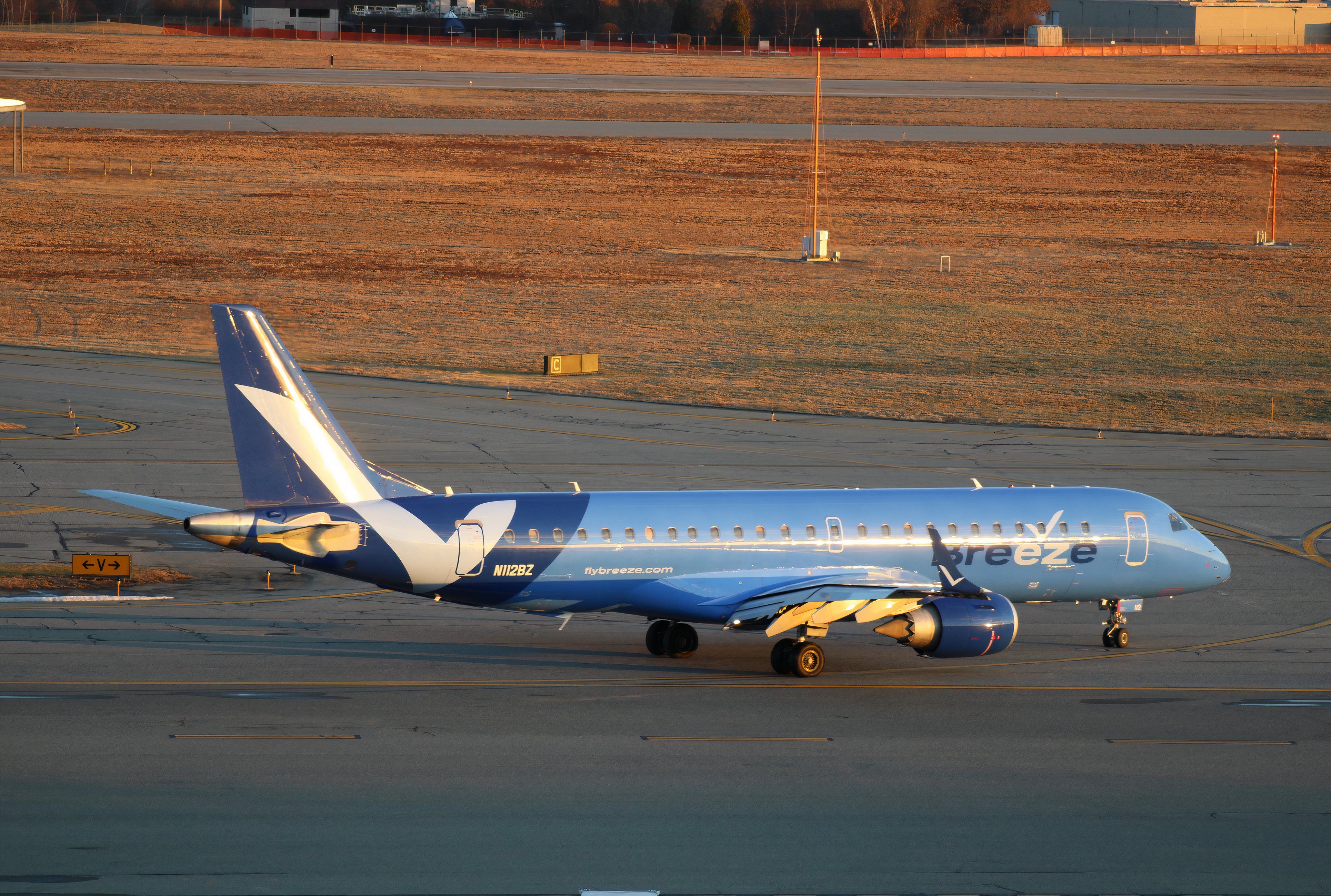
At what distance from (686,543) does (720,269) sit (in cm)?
6714

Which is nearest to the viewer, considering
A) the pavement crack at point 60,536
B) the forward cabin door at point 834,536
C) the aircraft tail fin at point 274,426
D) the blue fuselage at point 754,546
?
the aircraft tail fin at point 274,426

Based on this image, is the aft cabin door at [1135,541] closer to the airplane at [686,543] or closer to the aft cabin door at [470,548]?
the airplane at [686,543]

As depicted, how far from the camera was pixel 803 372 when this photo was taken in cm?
7244

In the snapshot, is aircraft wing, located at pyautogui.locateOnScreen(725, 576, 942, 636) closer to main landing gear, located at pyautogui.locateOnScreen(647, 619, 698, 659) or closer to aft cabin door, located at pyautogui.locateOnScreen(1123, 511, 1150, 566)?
main landing gear, located at pyautogui.locateOnScreen(647, 619, 698, 659)

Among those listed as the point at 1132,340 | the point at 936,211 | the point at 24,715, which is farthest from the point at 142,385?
the point at 936,211

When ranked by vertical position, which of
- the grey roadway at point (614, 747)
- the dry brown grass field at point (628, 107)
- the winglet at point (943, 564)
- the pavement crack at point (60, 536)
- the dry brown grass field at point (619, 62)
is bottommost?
the grey roadway at point (614, 747)

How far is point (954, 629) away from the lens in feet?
100

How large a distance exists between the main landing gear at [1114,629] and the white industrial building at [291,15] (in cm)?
17132

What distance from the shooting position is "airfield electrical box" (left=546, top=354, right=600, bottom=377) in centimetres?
7056

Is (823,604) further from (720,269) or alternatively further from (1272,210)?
(1272,210)

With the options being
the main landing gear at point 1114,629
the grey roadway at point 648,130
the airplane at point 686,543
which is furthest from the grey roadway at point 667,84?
the airplane at point 686,543

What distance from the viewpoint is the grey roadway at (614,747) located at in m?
20.8

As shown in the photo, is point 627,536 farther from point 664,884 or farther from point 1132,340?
point 1132,340

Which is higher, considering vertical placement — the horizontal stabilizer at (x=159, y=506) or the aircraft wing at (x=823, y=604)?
the horizontal stabilizer at (x=159, y=506)
